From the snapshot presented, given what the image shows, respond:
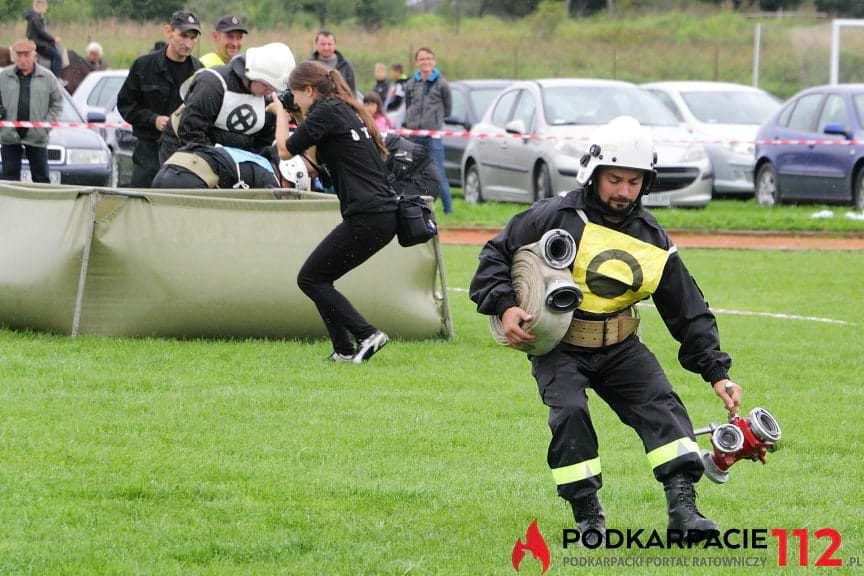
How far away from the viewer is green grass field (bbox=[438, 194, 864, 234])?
19.6 meters

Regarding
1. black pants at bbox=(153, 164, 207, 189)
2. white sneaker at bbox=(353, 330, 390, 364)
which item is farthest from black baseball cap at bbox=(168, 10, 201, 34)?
white sneaker at bbox=(353, 330, 390, 364)

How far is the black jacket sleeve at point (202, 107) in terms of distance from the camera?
1106 centimetres

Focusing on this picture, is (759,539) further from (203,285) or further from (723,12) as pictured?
(723,12)

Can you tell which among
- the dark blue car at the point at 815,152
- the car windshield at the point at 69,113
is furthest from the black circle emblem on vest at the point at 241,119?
the dark blue car at the point at 815,152

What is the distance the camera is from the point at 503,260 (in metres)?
6.07

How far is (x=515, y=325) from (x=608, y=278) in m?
0.43

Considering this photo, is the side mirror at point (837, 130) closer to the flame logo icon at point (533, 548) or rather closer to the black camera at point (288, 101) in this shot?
the black camera at point (288, 101)

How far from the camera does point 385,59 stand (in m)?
39.2

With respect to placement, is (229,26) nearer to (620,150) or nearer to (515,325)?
(620,150)

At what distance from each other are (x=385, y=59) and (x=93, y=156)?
21.0 metres

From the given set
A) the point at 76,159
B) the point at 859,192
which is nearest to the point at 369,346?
the point at 76,159

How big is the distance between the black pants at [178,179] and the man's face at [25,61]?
604cm

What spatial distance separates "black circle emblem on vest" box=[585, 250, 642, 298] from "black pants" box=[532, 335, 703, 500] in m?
0.22

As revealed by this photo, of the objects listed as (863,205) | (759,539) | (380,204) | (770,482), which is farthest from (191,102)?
(863,205)
